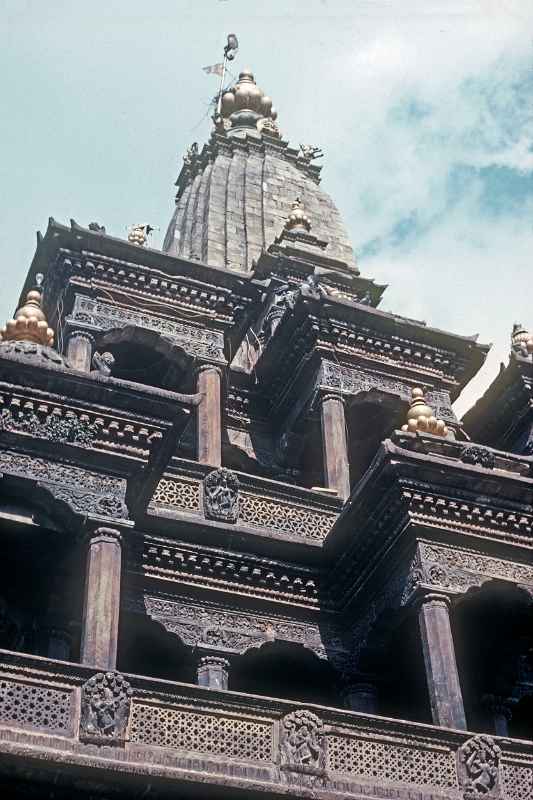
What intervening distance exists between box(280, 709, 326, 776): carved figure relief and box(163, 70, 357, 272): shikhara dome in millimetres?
19892

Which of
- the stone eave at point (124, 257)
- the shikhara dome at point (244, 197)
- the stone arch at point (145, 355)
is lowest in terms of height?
the stone arch at point (145, 355)

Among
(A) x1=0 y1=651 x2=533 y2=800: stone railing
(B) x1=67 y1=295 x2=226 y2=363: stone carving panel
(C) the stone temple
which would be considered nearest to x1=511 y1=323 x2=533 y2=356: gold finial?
(C) the stone temple

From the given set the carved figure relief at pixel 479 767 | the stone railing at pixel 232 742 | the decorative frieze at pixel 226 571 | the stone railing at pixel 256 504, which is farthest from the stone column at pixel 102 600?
the carved figure relief at pixel 479 767

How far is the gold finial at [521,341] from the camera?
29.3 metres

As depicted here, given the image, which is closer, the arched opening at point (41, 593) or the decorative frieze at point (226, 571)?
the arched opening at point (41, 593)

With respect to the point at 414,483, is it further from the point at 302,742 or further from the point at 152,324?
the point at 152,324

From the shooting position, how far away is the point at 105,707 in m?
15.0

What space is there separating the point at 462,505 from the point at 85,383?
630 centimetres

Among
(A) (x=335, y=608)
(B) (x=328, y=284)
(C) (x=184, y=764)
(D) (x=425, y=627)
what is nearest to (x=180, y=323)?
(B) (x=328, y=284)

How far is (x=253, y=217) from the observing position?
124 ft

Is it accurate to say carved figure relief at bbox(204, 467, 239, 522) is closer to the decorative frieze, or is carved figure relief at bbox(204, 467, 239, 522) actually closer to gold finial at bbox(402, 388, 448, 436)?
the decorative frieze

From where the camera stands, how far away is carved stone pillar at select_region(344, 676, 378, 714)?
20.2m

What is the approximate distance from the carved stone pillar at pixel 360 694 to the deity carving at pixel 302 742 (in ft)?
13.3

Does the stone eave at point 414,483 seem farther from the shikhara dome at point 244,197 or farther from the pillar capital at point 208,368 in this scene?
the shikhara dome at point 244,197
